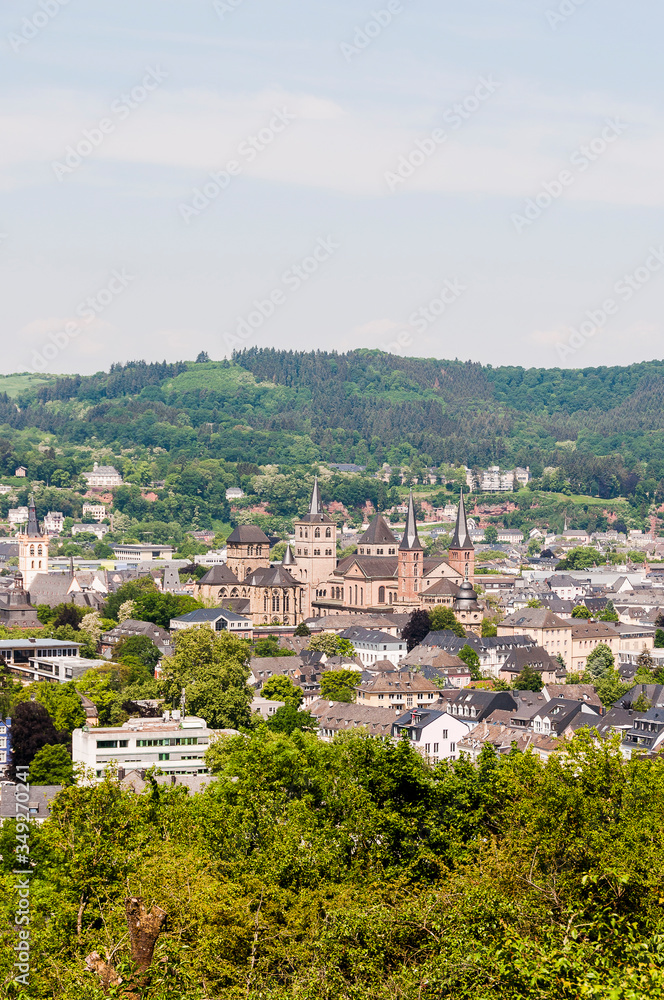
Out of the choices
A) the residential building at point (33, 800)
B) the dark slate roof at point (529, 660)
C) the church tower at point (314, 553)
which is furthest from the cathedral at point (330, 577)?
the residential building at point (33, 800)

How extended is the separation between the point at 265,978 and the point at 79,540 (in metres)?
163

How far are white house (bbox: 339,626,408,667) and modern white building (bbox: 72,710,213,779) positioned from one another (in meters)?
35.4

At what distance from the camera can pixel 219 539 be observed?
18050 cm

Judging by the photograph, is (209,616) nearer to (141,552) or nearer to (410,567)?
(410,567)

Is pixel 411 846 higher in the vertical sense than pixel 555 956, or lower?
lower

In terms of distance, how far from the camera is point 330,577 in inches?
4409

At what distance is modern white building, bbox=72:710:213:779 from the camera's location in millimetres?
54469

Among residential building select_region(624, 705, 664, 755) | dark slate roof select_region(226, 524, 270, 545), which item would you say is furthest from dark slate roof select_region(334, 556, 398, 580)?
residential building select_region(624, 705, 664, 755)

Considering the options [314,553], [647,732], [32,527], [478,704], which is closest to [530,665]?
[478,704]

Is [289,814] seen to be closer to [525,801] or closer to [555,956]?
[525,801]

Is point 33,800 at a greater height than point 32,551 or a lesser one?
lesser

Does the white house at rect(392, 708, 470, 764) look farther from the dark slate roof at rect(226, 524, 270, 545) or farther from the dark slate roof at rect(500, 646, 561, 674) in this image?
the dark slate roof at rect(226, 524, 270, 545)

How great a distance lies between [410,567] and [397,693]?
104ft

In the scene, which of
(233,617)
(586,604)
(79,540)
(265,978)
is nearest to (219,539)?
(79,540)
